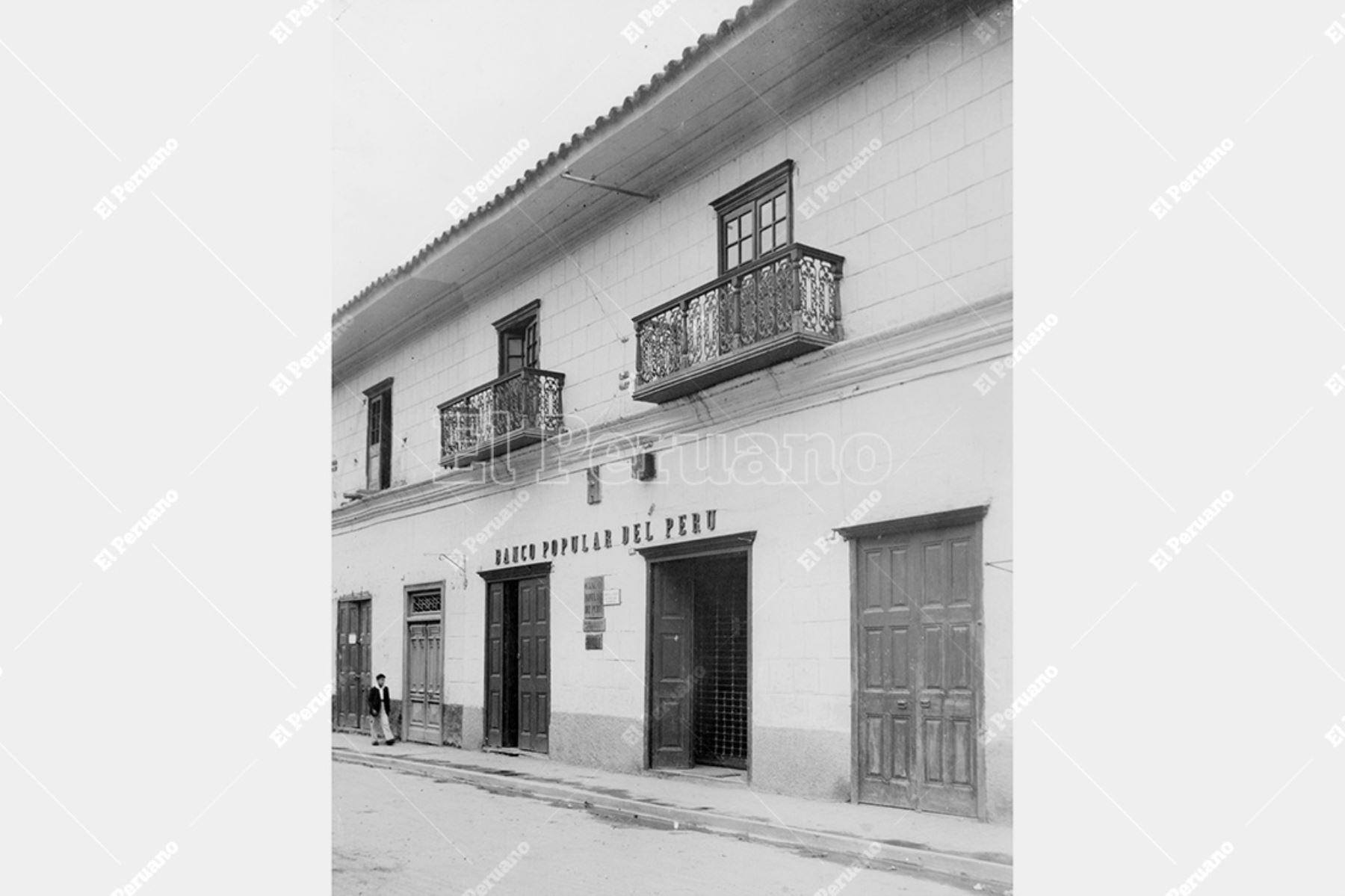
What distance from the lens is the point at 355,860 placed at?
8.38m

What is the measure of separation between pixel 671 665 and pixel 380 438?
4.38 m

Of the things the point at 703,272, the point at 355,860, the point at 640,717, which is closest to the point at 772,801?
the point at 640,717

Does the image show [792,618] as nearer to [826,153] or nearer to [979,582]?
[979,582]

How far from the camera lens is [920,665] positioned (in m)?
10.4

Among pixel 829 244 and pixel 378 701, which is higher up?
pixel 829 244

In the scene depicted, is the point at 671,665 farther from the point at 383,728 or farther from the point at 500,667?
the point at 383,728

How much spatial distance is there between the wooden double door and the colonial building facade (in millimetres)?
49

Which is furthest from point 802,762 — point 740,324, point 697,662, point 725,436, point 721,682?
point 740,324

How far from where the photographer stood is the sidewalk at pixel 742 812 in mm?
8320

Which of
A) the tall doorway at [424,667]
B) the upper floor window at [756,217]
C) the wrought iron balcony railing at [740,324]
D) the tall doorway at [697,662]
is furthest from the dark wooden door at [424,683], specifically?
the upper floor window at [756,217]

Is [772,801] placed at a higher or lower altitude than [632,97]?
lower

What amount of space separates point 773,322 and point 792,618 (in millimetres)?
2883

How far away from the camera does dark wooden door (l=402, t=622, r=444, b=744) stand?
1252cm

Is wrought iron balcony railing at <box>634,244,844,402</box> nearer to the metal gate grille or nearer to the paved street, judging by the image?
the metal gate grille
